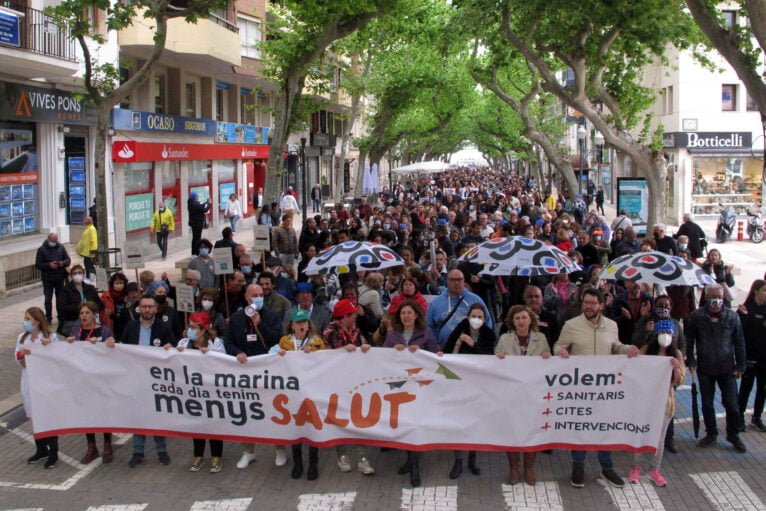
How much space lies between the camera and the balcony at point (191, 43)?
24.5 meters

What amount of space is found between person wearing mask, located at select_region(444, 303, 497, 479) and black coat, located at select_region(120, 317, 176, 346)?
271cm

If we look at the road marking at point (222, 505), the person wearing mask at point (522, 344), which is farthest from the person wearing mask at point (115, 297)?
the person wearing mask at point (522, 344)

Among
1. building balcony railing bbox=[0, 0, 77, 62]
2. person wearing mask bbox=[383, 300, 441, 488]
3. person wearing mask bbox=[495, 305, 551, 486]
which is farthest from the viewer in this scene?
building balcony railing bbox=[0, 0, 77, 62]

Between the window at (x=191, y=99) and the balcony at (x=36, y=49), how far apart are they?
1069 centimetres

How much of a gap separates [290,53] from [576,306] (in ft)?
43.6

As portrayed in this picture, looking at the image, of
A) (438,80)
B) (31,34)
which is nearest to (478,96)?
(438,80)

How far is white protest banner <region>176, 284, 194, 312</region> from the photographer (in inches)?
454

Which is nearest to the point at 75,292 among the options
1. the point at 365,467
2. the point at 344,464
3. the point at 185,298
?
the point at 185,298

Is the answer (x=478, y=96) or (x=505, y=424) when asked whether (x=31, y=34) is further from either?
(x=478, y=96)

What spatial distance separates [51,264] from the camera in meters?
15.3

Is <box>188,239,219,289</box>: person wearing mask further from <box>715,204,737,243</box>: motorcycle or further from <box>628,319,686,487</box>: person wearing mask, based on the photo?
<box>715,204,737,243</box>: motorcycle

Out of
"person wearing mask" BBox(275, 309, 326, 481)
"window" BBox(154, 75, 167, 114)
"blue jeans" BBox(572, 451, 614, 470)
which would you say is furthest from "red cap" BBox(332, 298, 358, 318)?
"window" BBox(154, 75, 167, 114)

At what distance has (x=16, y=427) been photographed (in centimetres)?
1047

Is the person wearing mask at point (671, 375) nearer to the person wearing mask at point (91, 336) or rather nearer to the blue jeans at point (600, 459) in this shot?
the blue jeans at point (600, 459)
